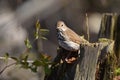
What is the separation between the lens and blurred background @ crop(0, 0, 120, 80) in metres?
5.28

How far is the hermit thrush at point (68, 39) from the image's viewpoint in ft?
14.8

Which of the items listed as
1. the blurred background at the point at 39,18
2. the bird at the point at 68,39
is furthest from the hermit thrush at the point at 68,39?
the blurred background at the point at 39,18

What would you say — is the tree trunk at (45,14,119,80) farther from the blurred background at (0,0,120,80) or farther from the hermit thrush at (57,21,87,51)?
the blurred background at (0,0,120,80)

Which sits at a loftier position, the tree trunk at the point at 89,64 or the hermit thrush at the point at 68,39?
the hermit thrush at the point at 68,39

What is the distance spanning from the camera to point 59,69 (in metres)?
4.45

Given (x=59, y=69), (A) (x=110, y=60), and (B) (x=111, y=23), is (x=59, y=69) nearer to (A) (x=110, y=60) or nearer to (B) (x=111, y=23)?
(A) (x=110, y=60)

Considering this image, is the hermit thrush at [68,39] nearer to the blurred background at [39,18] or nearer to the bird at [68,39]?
the bird at [68,39]

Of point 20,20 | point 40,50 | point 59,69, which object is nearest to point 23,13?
point 20,20

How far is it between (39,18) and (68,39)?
78 cm

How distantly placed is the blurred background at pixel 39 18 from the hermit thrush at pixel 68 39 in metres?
0.45

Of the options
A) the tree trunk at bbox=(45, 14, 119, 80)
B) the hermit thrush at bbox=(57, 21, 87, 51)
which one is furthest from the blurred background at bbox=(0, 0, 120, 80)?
the tree trunk at bbox=(45, 14, 119, 80)

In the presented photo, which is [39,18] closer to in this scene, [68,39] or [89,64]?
[68,39]

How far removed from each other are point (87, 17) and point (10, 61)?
2.34ft

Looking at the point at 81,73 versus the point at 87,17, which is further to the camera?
the point at 87,17
